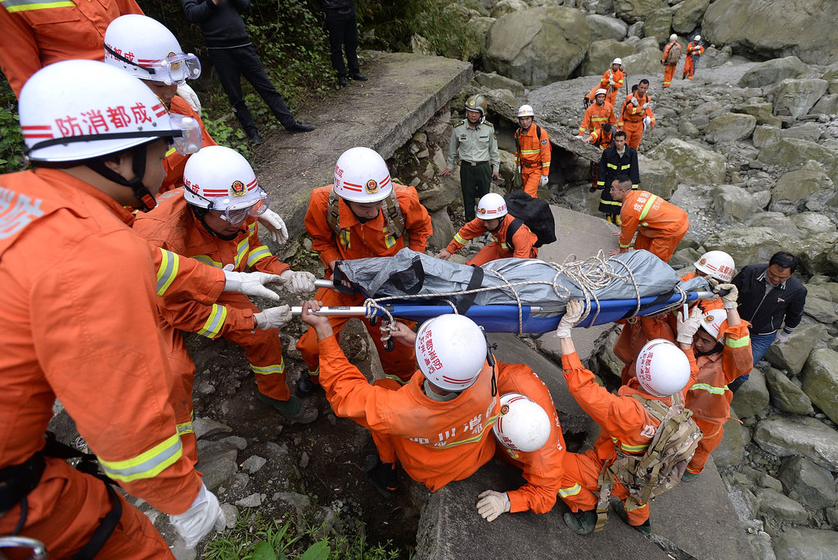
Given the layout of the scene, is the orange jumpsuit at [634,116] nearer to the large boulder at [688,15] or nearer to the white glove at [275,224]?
the white glove at [275,224]

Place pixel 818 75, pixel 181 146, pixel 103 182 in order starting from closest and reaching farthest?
pixel 103 182
pixel 181 146
pixel 818 75

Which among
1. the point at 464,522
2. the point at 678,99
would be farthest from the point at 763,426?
the point at 678,99

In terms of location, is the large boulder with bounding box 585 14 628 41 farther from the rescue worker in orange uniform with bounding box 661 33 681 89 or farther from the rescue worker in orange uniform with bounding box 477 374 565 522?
the rescue worker in orange uniform with bounding box 477 374 565 522

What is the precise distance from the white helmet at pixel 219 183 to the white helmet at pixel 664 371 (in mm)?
2776

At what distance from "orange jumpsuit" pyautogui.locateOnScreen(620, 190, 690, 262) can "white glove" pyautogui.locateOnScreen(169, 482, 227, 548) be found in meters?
4.47

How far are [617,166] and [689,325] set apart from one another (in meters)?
4.55

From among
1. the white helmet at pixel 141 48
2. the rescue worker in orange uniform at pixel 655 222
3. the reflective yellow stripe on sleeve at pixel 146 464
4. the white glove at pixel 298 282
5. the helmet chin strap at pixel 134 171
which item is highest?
the white helmet at pixel 141 48

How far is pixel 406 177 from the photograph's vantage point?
21.2 feet

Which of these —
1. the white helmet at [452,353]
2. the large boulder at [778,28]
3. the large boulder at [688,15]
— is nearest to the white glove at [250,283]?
the white helmet at [452,353]

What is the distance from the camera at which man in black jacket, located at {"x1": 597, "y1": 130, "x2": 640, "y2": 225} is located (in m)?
6.84

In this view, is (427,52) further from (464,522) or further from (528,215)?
(464,522)

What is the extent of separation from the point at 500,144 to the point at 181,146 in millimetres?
8775

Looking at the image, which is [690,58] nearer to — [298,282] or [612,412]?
[612,412]

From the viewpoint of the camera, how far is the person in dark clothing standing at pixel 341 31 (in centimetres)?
586
